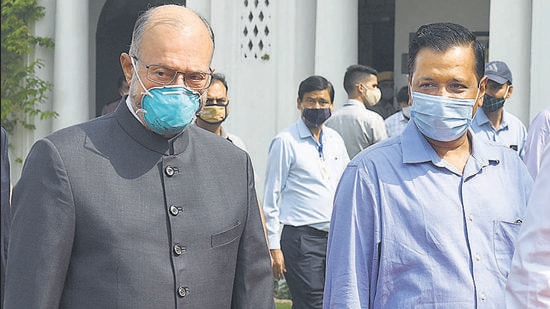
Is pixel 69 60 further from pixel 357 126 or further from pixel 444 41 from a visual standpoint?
pixel 444 41

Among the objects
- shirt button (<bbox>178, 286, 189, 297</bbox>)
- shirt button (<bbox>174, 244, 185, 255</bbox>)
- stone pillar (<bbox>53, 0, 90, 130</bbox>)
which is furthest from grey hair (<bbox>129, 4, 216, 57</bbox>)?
stone pillar (<bbox>53, 0, 90, 130</bbox>)

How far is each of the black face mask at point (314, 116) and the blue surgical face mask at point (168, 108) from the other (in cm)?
421

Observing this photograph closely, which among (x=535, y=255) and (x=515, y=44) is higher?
(x=515, y=44)

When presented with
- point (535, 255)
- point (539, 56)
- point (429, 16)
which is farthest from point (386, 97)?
point (535, 255)

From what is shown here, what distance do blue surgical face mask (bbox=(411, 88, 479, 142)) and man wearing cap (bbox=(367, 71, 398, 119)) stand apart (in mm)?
9252

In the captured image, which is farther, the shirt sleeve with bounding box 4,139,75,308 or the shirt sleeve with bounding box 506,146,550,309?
the shirt sleeve with bounding box 4,139,75,308

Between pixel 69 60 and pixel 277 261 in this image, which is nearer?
pixel 277 261

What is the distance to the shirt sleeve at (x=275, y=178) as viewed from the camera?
7.36 metres

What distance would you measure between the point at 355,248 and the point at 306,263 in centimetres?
368

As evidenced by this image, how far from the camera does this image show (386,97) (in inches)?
560

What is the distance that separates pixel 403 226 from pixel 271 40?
27.8ft

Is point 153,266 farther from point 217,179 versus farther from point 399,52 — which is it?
point 399,52

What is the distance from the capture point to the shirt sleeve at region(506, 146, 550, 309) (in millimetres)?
2613

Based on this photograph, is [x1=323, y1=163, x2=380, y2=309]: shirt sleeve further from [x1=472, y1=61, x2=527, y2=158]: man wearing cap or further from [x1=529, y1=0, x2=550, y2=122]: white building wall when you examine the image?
[x1=529, y1=0, x2=550, y2=122]: white building wall
